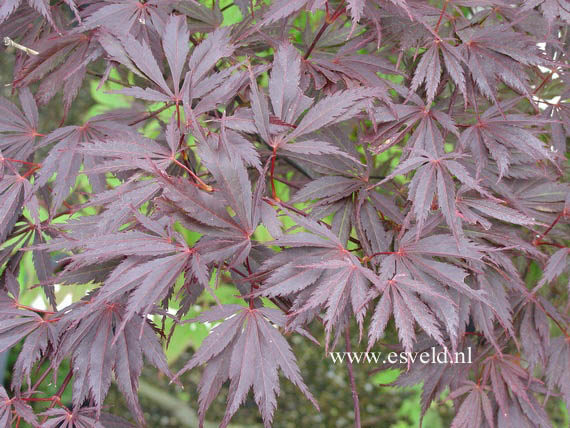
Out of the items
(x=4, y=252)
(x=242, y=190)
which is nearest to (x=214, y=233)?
(x=242, y=190)

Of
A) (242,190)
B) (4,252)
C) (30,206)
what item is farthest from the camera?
(4,252)

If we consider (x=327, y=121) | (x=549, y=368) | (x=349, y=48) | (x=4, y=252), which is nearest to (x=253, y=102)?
(x=327, y=121)

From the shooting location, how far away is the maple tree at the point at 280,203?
79cm

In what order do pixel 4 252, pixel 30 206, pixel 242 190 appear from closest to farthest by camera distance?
1. pixel 242 190
2. pixel 30 206
3. pixel 4 252

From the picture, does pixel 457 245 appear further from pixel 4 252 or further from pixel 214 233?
pixel 4 252

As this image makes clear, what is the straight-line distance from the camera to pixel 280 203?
867mm

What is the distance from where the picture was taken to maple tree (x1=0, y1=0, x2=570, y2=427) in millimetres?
795

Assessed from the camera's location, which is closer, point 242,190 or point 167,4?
point 242,190

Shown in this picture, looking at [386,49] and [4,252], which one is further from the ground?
[386,49]

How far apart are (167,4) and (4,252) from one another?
0.52m

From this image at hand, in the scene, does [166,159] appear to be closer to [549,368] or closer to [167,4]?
[167,4]

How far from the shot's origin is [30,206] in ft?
3.04

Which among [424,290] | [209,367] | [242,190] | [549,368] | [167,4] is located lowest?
[549,368]

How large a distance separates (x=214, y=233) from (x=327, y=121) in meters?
0.23
